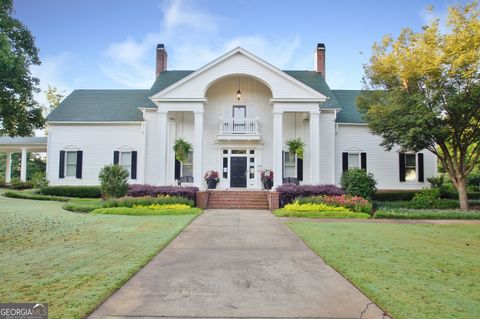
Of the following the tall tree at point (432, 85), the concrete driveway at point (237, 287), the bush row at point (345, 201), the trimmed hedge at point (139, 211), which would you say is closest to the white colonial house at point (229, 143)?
the bush row at point (345, 201)

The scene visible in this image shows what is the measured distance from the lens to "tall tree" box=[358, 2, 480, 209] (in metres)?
13.7

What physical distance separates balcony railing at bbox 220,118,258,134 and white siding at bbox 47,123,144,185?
5582 mm

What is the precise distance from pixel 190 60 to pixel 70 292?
1082 inches

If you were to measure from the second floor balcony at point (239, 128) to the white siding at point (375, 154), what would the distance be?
5.61 metres

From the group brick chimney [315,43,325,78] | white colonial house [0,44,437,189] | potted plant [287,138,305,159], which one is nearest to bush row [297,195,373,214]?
potted plant [287,138,305,159]

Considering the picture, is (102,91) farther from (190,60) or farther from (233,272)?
(233,272)

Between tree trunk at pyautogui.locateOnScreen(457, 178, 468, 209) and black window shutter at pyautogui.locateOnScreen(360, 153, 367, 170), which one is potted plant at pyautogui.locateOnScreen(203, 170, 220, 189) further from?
tree trunk at pyautogui.locateOnScreen(457, 178, 468, 209)

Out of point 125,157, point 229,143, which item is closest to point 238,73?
point 229,143

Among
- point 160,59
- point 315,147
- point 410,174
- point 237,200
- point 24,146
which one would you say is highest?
point 160,59

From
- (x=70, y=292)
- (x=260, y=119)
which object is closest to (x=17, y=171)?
(x=260, y=119)

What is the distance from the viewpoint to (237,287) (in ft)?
15.2

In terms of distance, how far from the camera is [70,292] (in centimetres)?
419

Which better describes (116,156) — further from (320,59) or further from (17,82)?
(320,59)

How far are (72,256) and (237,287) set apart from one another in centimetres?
345
